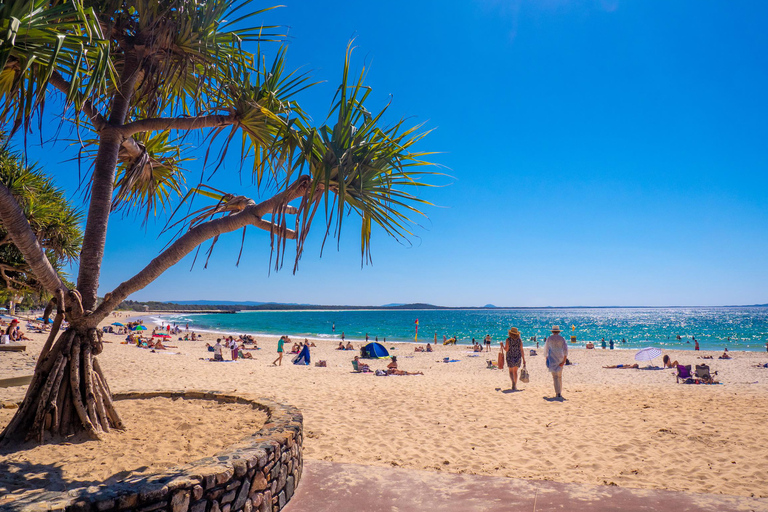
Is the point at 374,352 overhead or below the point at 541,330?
overhead

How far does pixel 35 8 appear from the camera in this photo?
114 inches

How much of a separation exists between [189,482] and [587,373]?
18757mm

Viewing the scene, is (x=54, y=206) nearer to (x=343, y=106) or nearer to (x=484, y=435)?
(x=343, y=106)

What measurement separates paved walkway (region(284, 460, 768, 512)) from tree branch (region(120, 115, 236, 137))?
12.4 feet

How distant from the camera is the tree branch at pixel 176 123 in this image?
4223 millimetres

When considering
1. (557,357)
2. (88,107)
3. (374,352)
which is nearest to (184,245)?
(88,107)

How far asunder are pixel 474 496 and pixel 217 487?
2.33 m

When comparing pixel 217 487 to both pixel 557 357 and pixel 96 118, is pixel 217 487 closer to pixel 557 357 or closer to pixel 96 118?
pixel 96 118

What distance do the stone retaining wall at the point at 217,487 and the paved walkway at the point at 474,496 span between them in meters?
0.33

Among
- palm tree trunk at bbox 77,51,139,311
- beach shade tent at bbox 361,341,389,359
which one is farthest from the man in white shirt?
beach shade tent at bbox 361,341,389,359

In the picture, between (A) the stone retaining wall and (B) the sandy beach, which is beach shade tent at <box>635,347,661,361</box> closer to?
(B) the sandy beach

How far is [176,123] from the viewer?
422cm

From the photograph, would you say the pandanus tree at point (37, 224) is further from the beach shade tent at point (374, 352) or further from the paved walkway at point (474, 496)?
the beach shade tent at point (374, 352)

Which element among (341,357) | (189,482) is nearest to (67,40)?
(189,482)
